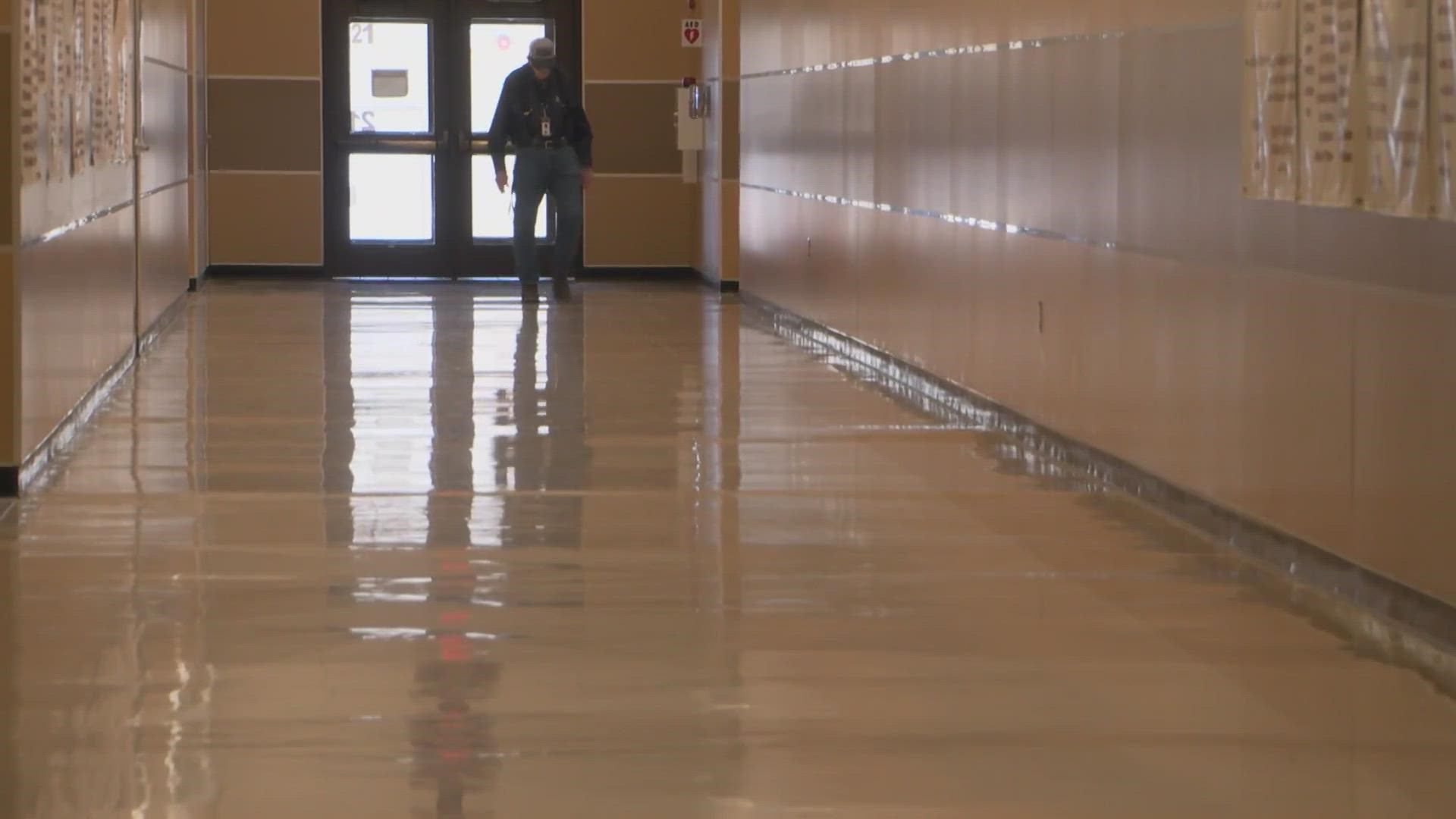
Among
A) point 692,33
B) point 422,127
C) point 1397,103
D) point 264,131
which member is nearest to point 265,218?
point 264,131

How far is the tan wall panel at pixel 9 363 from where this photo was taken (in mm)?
5805

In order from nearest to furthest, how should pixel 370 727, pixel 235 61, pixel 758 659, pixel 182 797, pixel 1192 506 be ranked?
pixel 182 797 → pixel 370 727 → pixel 758 659 → pixel 1192 506 → pixel 235 61

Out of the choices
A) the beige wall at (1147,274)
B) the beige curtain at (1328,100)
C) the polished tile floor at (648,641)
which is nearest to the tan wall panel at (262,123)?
the beige wall at (1147,274)

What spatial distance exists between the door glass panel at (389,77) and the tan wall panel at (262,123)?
31 centimetres

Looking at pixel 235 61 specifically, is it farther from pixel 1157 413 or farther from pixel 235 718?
pixel 235 718

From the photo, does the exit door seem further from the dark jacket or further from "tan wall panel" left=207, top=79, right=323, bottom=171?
the dark jacket

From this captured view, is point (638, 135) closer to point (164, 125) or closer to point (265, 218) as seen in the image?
point (265, 218)

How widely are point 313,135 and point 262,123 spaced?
35 centimetres

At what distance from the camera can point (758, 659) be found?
407 cm

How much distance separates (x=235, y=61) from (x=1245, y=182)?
11.2 metres

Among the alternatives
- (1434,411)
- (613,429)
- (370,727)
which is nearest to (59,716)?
(370,727)

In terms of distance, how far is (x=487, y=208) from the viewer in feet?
51.7

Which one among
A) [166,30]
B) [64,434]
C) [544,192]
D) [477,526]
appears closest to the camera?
[477,526]

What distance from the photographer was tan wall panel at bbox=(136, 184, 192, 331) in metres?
10.1
